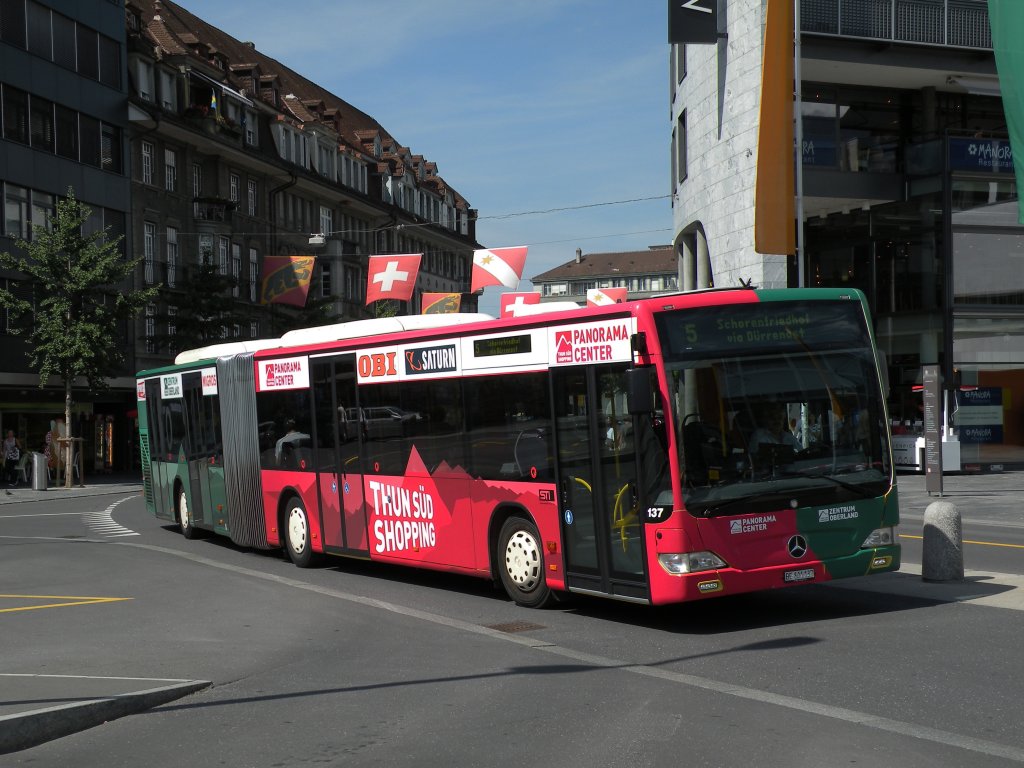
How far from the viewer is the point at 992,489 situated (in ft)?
90.6

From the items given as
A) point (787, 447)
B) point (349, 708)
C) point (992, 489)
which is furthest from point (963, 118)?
point (349, 708)

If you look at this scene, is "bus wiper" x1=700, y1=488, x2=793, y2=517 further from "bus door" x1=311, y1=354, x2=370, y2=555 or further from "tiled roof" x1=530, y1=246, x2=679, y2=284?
"tiled roof" x1=530, y1=246, x2=679, y2=284

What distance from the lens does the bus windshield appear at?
1024cm

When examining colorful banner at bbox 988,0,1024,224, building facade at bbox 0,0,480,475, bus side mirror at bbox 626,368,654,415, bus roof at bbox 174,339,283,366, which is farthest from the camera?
building facade at bbox 0,0,480,475

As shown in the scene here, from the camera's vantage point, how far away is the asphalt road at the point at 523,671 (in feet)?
21.7

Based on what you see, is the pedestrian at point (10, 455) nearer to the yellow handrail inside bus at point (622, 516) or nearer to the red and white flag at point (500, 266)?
the red and white flag at point (500, 266)

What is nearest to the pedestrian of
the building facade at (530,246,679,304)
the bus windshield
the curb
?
the bus windshield

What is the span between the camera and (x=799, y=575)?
34.7 ft

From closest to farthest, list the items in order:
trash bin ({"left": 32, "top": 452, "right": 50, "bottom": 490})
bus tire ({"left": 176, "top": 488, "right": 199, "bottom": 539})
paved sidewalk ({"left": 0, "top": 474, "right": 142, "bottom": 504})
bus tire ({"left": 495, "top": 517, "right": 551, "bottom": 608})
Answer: bus tire ({"left": 495, "top": 517, "right": 551, "bottom": 608}) → bus tire ({"left": 176, "top": 488, "right": 199, "bottom": 539}) → paved sidewalk ({"left": 0, "top": 474, "right": 142, "bottom": 504}) → trash bin ({"left": 32, "top": 452, "right": 50, "bottom": 490})

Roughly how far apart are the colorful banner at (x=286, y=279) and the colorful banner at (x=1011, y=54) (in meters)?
22.9

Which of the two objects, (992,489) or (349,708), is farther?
(992,489)

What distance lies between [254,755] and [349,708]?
115cm

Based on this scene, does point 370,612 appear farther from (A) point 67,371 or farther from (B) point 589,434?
(A) point 67,371

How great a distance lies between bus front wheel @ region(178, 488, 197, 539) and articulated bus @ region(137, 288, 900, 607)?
7.39m
